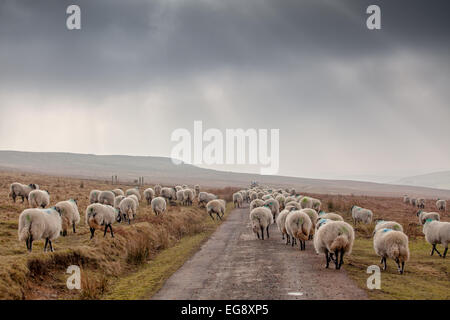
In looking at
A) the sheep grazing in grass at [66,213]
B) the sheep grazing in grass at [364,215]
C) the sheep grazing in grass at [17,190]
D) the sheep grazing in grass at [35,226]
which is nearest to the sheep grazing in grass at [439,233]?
the sheep grazing in grass at [364,215]

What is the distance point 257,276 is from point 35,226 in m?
8.09

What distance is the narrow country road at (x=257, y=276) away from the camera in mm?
9258

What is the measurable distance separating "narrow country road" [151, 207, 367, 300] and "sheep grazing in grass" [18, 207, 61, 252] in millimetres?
5178

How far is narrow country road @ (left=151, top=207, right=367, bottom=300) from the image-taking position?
30.4 feet

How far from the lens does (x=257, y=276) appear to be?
36.6 ft

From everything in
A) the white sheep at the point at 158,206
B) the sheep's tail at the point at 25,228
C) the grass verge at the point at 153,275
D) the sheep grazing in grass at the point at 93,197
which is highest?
the sheep's tail at the point at 25,228

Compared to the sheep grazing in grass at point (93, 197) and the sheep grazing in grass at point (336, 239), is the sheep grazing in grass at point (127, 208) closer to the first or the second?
the sheep grazing in grass at point (93, 197)

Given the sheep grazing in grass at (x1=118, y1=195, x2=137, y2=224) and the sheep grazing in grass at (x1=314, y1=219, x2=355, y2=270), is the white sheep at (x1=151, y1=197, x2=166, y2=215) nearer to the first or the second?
the sheep grazing in grass at (x1=118, y1=195, x2=137, y2=224)

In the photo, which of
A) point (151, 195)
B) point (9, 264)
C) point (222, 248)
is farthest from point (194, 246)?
point (151, 195)

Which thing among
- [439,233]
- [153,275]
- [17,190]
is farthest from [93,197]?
[439,233]

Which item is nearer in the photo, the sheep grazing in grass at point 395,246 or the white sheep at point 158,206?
the sheep grazing in grass at point 395,246

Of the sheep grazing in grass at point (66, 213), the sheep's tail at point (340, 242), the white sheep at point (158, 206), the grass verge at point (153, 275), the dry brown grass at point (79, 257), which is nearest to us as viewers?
the dry brown grass at point (79, 257)

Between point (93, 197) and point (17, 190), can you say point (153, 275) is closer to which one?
point (93, 197)

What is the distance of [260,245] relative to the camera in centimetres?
1742
